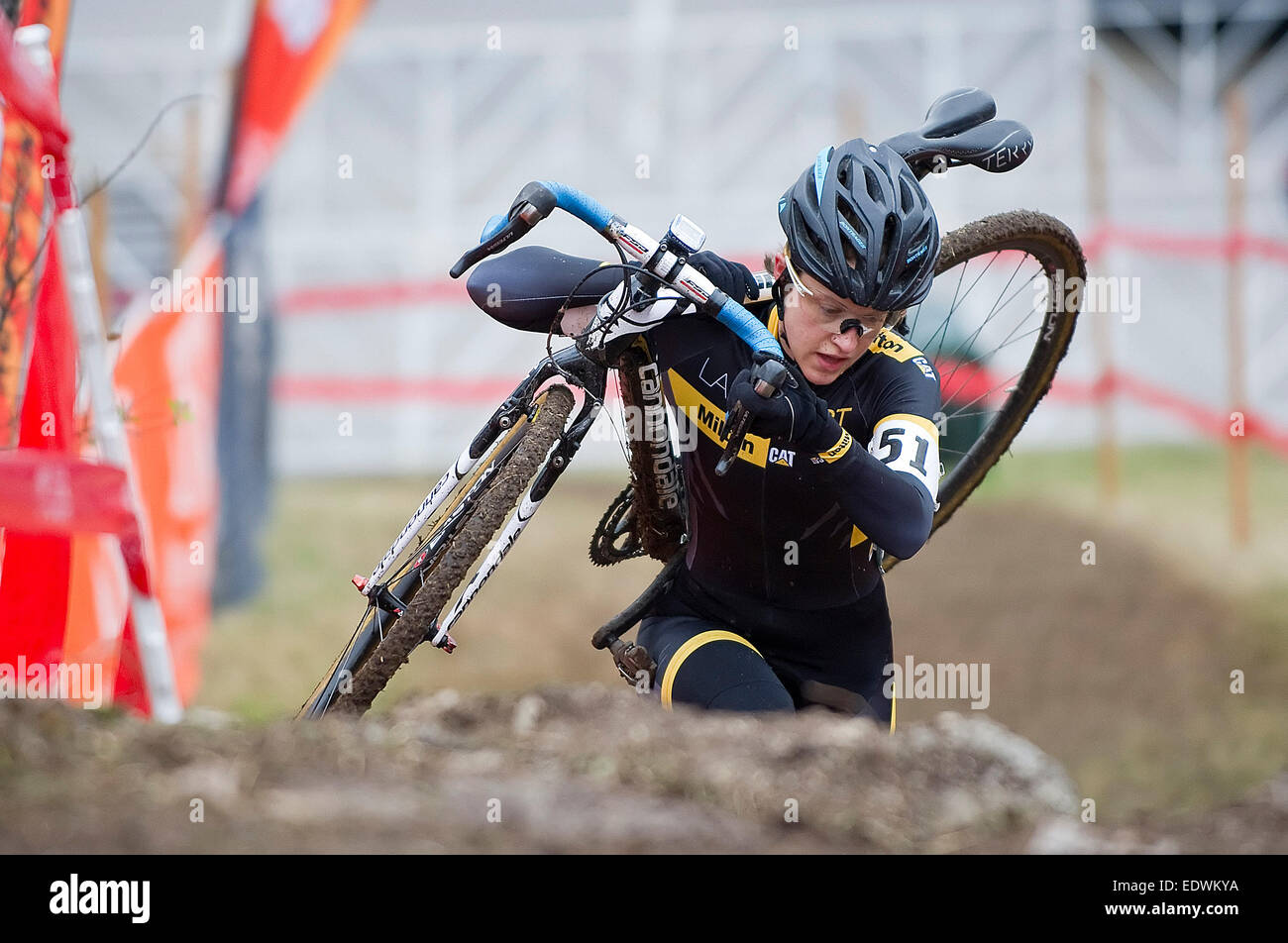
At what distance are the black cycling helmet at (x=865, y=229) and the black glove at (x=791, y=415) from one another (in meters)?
0.35

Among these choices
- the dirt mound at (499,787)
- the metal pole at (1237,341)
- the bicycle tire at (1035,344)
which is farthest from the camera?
the metal pole at (1237,341)

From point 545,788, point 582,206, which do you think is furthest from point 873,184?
point 545,788

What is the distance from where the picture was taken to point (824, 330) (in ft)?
11.9

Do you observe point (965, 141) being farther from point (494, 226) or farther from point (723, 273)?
point (494, 226)

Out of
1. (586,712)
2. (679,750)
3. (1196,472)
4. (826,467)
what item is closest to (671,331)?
(826,467)

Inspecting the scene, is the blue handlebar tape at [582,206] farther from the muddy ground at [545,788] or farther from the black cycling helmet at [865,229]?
the muddy ground at [545,788]

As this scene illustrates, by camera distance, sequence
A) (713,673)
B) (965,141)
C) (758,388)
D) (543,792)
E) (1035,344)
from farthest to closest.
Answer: (1035,344), (965,141), (713,673), (758,388), (543,792)

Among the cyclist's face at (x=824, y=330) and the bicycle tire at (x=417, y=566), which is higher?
the cyclist's face at (x=824, y=330)

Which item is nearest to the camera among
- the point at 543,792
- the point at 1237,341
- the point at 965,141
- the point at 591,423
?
the point at 543,792

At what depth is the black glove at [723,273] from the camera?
395 cm

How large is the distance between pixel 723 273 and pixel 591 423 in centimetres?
61

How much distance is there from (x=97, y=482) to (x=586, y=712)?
4.66 feet

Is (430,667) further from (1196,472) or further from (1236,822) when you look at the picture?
(1196,472)

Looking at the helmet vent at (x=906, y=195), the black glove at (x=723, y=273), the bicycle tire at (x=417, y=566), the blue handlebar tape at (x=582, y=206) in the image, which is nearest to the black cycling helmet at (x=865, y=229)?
the helmet vent at (x=906, y=195)
